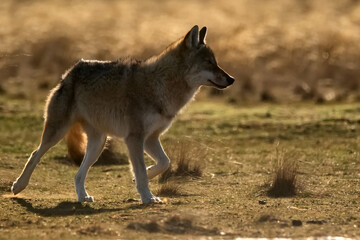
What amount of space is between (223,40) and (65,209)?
20097 millimetres

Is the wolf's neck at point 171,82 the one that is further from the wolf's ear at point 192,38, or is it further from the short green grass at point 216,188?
the short green grass at point 216,188

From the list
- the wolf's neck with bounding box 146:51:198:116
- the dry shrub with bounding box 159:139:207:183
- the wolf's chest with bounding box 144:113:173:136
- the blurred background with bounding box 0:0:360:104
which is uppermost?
the blurred background with bounding box 0:0:360:104

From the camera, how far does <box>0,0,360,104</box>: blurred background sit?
77.6ft

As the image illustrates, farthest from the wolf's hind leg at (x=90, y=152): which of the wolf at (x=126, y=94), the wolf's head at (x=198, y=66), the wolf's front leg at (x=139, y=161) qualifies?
the wolf's head at (x=198, y=66)

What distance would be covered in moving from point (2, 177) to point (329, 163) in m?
5.07

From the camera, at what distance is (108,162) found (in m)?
13.0

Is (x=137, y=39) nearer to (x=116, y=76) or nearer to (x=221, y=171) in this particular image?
(x=221, y=171)

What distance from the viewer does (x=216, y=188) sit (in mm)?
10742

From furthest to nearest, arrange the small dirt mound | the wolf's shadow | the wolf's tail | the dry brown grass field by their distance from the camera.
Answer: the wolf's tail < the wolf's shadow < the dry brown grass field < the small dirt mound

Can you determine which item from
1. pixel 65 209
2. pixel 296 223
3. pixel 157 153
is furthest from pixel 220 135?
pixel 296 223

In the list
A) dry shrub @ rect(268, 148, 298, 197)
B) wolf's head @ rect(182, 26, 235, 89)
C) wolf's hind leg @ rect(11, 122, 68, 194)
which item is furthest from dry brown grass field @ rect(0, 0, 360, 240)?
wolf's head @ rect(182, 26, 235, 89)

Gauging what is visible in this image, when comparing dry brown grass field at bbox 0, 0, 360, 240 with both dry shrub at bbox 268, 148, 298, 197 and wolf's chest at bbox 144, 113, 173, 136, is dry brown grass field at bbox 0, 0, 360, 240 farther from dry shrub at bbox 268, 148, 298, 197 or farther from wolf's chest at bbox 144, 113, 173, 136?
wolf's chest at bbox 144, 113, 173, 136

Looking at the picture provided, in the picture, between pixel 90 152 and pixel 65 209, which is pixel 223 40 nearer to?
pixel 90 152

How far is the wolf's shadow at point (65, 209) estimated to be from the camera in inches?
344
